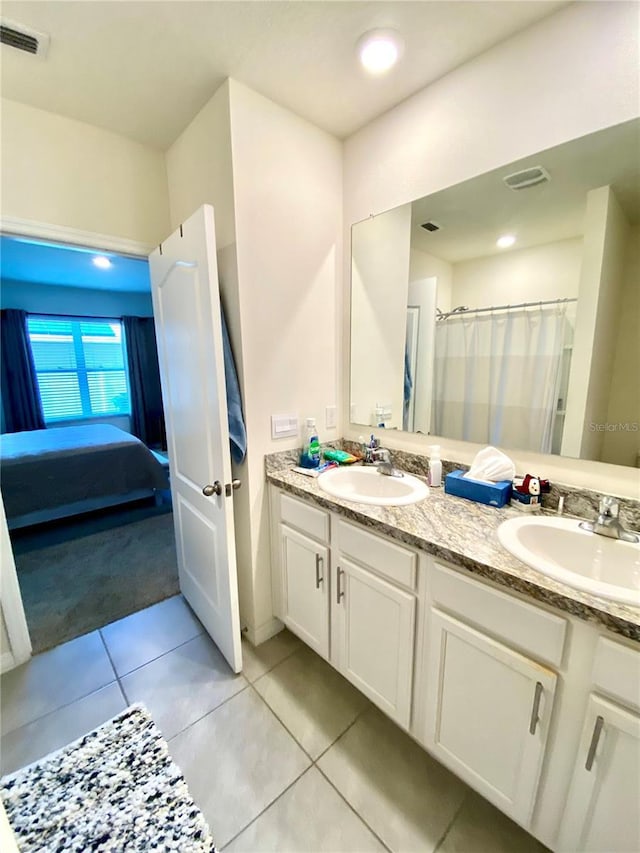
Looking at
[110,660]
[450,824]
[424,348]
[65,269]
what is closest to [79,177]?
[424,348]

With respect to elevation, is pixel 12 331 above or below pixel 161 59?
below

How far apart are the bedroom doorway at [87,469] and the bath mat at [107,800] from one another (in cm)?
76

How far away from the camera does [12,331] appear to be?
15.0ft

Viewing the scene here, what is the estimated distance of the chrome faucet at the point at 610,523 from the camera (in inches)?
39.5

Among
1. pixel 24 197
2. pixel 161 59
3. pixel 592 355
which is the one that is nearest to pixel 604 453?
pixel 592 355

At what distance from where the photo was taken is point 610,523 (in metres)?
1.02

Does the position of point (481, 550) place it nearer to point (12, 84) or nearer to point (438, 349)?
point (438, 349)

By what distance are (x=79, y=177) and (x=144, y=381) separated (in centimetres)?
452

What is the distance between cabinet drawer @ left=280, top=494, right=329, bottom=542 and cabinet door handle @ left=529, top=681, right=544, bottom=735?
30.2 inches

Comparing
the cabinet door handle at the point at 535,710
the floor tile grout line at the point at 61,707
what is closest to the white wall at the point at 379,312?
the cabinet door handle at the point at 535,710

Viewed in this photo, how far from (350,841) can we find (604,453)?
1.44m

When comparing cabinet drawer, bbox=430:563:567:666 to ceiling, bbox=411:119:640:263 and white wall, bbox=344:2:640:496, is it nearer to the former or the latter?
white wall, bbox=344:2:640:496

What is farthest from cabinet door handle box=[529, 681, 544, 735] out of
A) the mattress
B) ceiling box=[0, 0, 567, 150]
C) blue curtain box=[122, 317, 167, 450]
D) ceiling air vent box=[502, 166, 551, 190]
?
blue curtain box=[122, 317, 167, 450]

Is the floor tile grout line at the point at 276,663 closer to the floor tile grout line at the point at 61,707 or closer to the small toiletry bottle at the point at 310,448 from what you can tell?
the floor tile grout line at the point at 61,707
